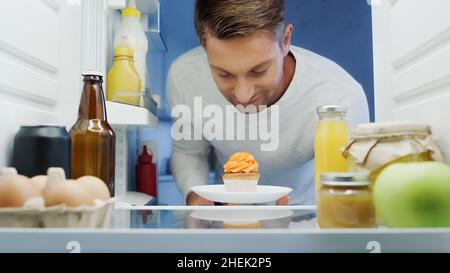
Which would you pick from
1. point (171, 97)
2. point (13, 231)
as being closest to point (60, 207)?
point (13, 231)

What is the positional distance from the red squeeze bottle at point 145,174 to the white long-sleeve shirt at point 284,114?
0.22ft

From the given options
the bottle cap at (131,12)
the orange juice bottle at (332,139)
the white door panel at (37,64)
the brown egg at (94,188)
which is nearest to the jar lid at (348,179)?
the orange juice bottle at (332,139)

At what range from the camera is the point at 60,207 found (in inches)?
21.2

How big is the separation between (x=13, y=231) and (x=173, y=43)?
812 millimetres

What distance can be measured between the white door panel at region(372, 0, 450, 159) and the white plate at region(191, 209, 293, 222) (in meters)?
0.33

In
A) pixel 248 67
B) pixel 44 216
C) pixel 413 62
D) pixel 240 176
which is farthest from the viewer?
pixel 248 67

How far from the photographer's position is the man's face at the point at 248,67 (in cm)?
118

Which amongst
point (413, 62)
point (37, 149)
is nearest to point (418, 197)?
point (413, 62)

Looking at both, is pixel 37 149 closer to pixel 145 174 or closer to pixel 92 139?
pixel 92 139

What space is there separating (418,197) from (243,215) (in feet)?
1.01

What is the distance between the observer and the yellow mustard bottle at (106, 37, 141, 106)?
1.10 m

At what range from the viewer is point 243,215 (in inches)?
29.8

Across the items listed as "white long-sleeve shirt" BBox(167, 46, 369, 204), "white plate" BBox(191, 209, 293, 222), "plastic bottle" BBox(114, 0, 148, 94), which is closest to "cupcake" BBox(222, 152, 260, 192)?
"white long-sleeve shirt" BBox(167, 46, 369, 204)

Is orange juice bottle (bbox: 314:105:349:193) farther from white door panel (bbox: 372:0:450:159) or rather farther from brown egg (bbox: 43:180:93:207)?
brown egg (bbox: 43:180:93:207)
